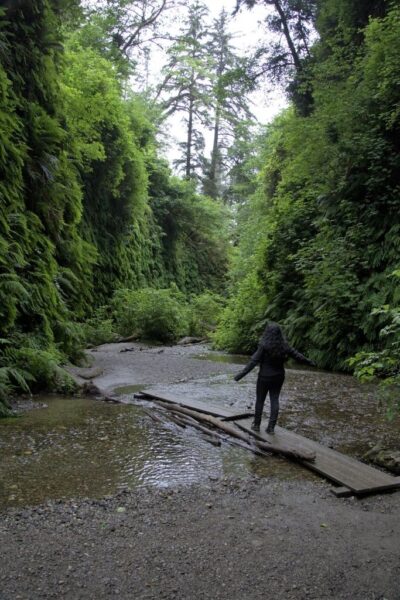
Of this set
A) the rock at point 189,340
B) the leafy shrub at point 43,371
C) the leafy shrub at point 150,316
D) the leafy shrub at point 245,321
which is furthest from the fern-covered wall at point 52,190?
the leafy shrub at point 245,321

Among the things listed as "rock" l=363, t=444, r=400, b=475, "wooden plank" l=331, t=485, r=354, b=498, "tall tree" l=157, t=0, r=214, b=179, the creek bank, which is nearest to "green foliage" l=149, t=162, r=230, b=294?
"tall tree" l=157, t=0, r=214, b=179

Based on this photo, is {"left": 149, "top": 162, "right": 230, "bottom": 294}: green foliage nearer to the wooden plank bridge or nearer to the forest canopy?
the forest canopy

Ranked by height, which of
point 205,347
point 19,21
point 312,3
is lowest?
point 205,347

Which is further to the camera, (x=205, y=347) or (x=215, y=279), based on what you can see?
(x=215, y=279)

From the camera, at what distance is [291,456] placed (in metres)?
5.12

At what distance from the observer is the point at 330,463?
16.1 ft

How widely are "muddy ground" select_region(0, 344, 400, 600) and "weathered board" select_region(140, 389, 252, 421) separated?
6.53 ft

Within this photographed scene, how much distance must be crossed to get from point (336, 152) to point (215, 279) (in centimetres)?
1909

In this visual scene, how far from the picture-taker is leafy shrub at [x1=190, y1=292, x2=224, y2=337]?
2073 cm

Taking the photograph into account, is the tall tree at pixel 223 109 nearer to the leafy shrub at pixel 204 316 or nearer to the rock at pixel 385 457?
the leafy shrub at pixel 204 316

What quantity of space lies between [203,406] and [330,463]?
8.31 feet

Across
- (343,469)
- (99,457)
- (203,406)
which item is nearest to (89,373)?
(203,406)

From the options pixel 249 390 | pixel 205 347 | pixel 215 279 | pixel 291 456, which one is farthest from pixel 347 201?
pixel 215 279

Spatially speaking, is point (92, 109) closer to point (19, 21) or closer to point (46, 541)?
point (19, 21)
